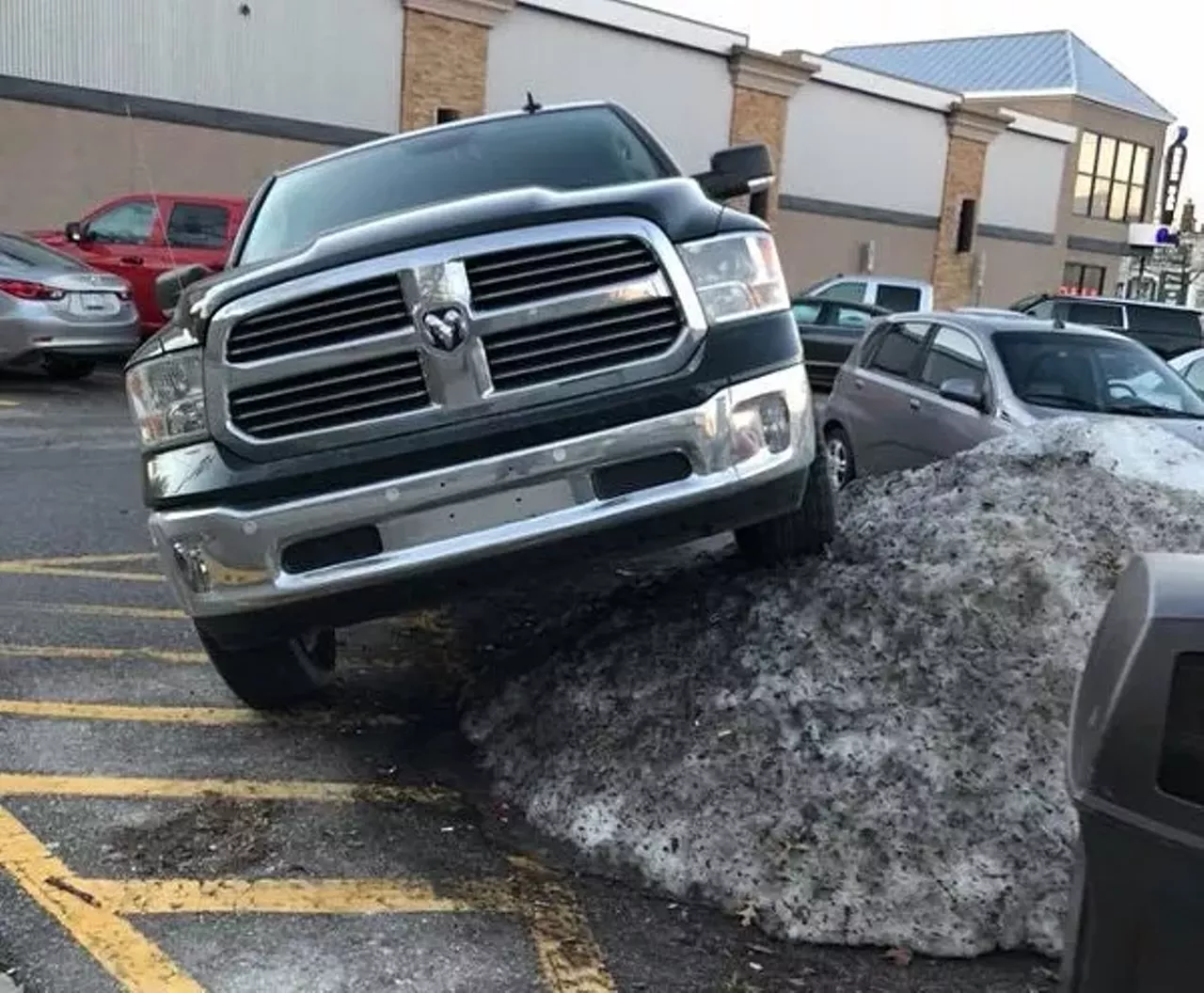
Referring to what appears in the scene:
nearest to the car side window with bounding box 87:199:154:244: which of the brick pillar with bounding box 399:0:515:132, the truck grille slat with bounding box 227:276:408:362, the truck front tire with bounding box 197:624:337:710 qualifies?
the brick pillar with bounding box 399:0:515:132

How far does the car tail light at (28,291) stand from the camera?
1231cm

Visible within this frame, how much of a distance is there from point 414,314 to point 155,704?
198 centimetres

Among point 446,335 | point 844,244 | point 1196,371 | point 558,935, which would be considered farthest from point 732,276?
point 844,244

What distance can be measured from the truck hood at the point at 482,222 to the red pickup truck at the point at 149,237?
11265mm

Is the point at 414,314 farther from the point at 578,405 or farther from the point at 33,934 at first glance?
the point at 33,934

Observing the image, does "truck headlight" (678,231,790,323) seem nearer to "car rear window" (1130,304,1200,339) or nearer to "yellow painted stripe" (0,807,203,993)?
"yellow painted stripe" (0,807,203,993)

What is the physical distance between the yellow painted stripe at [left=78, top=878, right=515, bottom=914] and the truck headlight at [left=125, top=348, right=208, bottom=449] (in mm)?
1283

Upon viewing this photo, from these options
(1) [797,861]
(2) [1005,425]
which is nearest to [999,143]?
(2) [1005,425]

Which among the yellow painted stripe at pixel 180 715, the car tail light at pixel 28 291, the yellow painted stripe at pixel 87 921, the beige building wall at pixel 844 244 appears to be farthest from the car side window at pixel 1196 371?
the beige building wall at pixel 844 244

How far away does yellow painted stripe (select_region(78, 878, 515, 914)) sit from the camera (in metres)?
3.45

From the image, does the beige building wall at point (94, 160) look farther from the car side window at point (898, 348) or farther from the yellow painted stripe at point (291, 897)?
the yellow painted stripe at point (291, 897)

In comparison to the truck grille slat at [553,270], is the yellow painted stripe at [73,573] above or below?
below

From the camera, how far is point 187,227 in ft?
49.8

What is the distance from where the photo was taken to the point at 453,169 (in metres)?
5.33
